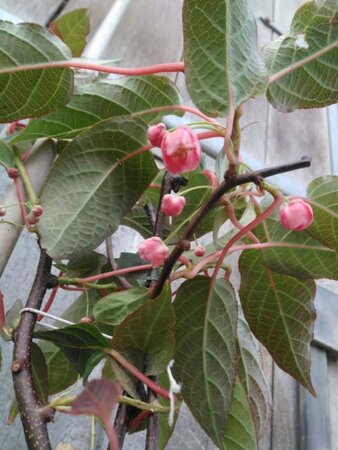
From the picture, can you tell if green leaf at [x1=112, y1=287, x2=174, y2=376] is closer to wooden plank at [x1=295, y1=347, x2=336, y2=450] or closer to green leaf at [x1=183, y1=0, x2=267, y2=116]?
green leaf at [x1=183, y1=0, x2=267, y2=116]

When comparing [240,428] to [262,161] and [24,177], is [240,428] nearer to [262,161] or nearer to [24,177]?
[24,177]

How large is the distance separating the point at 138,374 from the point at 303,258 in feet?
→ 0.55

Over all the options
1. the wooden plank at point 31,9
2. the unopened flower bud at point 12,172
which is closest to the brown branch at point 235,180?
the unopened flower bud at point 12,172

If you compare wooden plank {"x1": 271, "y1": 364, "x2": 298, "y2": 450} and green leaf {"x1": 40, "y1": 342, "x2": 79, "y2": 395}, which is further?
wooden plank {"x1": 271, "y1": 364, "x2": 298, "y2": 450}

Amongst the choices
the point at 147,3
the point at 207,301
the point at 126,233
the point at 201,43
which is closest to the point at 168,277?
the point at 207,301

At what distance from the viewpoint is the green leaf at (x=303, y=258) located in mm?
→ 447

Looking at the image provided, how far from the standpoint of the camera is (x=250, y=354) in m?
0.53

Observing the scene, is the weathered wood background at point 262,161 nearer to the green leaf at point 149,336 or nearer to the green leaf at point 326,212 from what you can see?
the green leaf at point 149,336

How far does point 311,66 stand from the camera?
424 millimetres

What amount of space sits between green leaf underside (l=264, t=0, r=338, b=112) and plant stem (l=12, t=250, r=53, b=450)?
0.83 feet

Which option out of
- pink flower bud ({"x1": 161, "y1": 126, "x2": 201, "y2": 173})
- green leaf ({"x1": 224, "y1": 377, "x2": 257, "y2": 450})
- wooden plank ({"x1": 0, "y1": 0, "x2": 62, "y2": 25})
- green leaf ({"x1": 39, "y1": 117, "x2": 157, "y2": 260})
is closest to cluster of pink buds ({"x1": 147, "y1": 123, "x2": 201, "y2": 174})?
pink flower bud ({"x1": 161, "y1": 126, "x2": 201, "y2": 173})

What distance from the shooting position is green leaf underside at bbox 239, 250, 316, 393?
0.49 meters

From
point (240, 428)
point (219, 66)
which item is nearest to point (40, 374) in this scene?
point (240, 428)

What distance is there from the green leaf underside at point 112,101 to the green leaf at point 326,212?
15 cm
